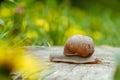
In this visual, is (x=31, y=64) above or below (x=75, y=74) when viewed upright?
above

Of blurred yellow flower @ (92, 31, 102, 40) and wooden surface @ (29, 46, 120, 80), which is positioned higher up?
wooden surface @ (29, 46, 120, 80)

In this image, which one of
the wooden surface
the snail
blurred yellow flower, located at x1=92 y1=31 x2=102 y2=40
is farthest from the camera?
blurred yellow flower, located at x1=92 y1=31 x2=102 y2=40

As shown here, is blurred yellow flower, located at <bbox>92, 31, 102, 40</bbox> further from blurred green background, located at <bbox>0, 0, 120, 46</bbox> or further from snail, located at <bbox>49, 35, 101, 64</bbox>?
snail, located at <bbox>49, 35, 101, 64</bbox>

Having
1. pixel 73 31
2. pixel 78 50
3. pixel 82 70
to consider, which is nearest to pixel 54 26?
pixel 73 31

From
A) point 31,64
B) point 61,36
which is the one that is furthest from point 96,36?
point 31,64

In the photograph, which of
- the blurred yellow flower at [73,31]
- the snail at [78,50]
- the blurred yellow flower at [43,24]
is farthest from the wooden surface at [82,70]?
the blurred yellow flower at [73,31]

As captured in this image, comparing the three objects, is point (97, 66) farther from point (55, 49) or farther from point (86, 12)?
point (86, 12)

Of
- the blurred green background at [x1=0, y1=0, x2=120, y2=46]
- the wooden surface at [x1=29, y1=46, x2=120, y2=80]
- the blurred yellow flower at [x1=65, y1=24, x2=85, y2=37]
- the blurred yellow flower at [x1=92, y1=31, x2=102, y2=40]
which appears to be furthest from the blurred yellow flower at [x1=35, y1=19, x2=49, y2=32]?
the wooden surface at [x1=29, y1=46, x2=120, y2=80]

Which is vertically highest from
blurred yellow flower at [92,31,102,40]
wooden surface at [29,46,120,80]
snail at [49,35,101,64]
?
snail at [49,35,101,64]
